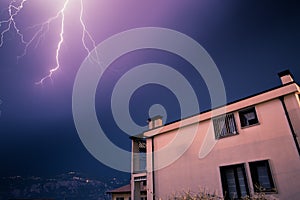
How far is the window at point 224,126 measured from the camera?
9914mm

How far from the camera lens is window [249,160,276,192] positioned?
25.5ft

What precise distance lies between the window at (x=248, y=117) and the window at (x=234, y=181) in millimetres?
2171

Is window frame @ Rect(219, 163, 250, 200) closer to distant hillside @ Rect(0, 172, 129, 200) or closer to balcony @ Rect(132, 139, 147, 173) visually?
balcony @ Rect(132, 139, 147, 173)

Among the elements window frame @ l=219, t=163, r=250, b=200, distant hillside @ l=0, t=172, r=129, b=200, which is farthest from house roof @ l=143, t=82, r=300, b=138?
distant hillside @ l=0, t=172, r=129, b=200

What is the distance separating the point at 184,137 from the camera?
1197cm

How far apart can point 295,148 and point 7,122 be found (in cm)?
13196

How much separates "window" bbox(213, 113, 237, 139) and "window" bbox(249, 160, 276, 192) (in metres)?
1.86

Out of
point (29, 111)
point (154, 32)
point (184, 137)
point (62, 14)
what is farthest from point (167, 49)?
point (29, 111)

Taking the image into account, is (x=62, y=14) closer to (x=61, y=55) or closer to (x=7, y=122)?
(x=61, y=55)

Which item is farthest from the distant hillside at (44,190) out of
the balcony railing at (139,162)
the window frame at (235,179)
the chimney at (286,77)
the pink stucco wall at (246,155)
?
the chimney at (286,77)

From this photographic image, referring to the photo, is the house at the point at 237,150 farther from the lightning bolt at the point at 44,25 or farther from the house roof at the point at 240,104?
the lightning bolt at the point at 44,25

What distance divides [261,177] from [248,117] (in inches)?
117

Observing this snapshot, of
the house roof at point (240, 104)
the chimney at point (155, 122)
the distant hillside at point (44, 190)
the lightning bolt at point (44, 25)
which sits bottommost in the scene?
the distant hillside at point (44, 190)

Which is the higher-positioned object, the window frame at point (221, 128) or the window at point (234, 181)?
the window frame at point (221, 128)
